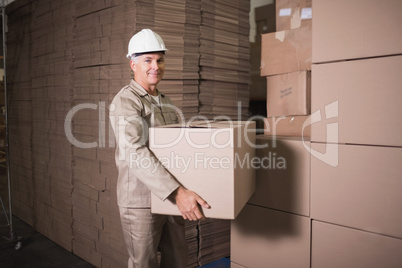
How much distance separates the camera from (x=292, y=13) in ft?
7.63

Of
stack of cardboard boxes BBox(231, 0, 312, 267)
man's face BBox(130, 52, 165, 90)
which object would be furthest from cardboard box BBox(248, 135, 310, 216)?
man's face BBox(130, 52, 165, 90)

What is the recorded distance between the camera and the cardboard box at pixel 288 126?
7.08 feet

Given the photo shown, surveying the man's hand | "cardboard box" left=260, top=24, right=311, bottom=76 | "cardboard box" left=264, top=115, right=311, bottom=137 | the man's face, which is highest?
"cardboard box" left=260, top=24, right=311, bottom=76

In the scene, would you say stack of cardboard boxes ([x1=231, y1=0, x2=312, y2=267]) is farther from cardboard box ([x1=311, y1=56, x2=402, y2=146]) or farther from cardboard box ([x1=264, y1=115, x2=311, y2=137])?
cardboard box ([x1=311, y1=56, x2=402, y2=146])

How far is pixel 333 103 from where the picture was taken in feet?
5.62

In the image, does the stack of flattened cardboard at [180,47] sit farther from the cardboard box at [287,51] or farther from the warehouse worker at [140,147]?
the cardboard box at [287,51]

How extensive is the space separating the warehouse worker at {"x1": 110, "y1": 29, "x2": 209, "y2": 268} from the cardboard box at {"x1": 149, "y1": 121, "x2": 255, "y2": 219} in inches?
5.3

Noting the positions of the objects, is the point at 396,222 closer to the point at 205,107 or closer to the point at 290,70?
the point at 290,70

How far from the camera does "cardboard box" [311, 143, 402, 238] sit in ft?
5.15

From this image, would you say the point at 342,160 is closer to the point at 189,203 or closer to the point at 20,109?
the point at 189,203

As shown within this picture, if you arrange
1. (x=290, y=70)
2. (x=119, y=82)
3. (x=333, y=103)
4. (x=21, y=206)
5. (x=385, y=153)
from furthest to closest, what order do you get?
1. (x=21, y=206)
2. (x=119, y=82)
3. (x=290, y=70)
4. (x=333, y=103)
5. (x=385, y=153)

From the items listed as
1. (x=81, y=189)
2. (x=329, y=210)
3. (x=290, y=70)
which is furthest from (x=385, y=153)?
(x=81, y=189)

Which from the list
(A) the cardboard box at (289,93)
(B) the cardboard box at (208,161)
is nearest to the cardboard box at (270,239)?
(B) the cardboard box at (208,161)

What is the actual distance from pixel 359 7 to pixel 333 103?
45 centimetres
